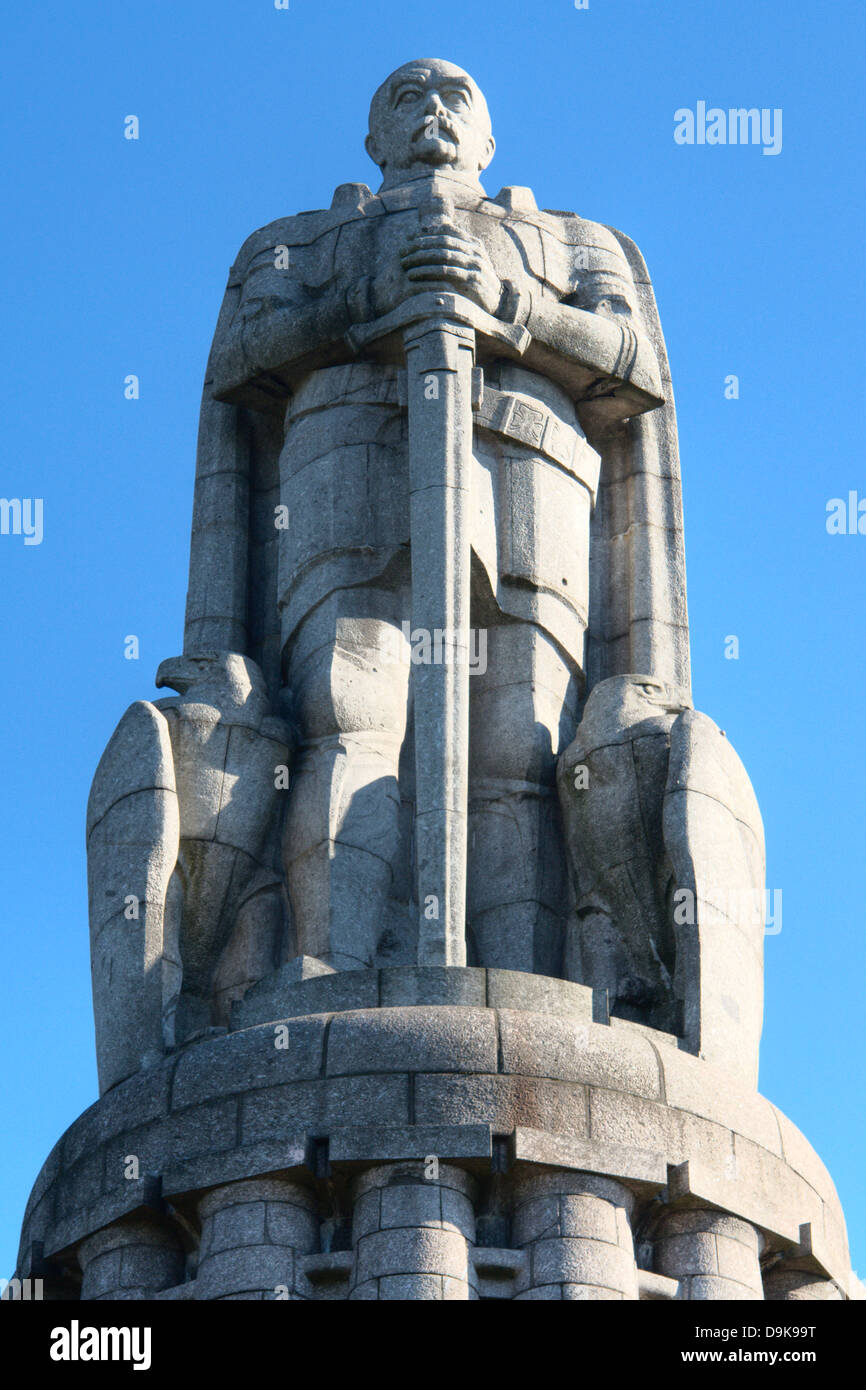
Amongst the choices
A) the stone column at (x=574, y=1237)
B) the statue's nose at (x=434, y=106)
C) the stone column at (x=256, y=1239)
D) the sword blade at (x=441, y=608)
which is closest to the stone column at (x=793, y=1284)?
the stone column at (x=574, y=1237)

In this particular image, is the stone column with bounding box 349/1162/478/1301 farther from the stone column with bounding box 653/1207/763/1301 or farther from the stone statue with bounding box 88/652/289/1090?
the stone statue with bounding box 88/652/289/1090

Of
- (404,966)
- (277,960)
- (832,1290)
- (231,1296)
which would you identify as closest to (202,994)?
(277,960)

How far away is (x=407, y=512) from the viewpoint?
56.3 ft

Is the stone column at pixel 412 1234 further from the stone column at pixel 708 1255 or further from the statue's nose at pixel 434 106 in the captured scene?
the statue's nose at pixel 434 106

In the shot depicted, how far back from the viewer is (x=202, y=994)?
53.0 feet

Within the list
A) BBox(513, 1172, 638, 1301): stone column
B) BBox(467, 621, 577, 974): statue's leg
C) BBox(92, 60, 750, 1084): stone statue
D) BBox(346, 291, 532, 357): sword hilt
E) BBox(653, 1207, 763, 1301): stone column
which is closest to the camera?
BBox(513, 1172, 638, 1301): stone column

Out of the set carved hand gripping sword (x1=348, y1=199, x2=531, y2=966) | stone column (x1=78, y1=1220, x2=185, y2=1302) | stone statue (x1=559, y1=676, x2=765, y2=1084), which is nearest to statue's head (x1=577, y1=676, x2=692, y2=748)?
stone statue (x1=559, y1=676, x2=765, y2=1084)

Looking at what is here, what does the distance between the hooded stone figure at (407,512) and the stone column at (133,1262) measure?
1.89 metres

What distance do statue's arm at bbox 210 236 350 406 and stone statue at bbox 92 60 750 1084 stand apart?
0.06 ft

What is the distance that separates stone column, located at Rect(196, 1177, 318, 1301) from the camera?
1386cm

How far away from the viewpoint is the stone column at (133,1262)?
1448 cm

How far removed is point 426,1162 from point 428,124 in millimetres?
7839

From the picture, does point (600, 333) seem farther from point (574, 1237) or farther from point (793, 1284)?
point (574, 1237)

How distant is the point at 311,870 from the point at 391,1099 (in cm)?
220
